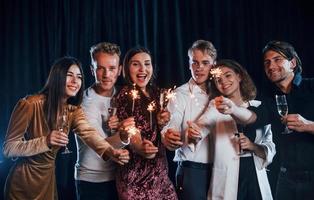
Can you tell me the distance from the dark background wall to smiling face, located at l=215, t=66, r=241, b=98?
0.48m

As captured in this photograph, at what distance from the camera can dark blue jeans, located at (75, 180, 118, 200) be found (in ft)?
9.07

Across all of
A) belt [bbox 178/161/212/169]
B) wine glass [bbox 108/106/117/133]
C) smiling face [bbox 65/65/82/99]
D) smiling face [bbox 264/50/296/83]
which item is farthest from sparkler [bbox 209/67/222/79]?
smiling face [bbox 65/65/82/99]

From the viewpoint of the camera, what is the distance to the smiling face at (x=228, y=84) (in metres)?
2.89

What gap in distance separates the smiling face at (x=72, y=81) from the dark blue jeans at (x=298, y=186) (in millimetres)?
1472

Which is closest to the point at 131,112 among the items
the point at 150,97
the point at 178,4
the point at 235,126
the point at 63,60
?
the point at 150,97

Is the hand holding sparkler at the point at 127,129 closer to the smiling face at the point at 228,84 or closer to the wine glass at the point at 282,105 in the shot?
the smiling face at the point at 228,84

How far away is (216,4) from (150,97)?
112 cm

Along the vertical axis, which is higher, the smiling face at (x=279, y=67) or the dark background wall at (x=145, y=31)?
the dark background wall at (x=145, y=31)

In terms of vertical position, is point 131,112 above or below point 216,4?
below

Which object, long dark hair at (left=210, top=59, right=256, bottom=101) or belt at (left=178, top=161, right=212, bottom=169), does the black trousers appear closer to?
belt at (left=178, top=161, right=212, bottom=169)

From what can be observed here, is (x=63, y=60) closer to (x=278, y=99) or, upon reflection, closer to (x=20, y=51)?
(x=20, y=51)

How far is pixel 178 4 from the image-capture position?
341 centimetres

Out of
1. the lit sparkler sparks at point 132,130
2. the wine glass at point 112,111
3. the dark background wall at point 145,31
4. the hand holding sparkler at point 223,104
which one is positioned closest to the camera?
the hand holding sparkler at point 223,104

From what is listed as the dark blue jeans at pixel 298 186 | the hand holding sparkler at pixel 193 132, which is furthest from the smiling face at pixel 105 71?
the dark blue jeans at pixel 298 186
